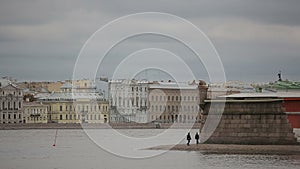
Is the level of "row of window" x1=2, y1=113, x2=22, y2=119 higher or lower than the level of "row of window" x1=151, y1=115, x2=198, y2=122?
higher

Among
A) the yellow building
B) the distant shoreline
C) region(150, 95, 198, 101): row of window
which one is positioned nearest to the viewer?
the distant shoreline

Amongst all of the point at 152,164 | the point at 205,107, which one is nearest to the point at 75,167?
the point at 152,164

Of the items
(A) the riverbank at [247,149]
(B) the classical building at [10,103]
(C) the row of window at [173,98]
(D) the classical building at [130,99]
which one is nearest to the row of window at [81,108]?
(D) the classical building at [130,99]

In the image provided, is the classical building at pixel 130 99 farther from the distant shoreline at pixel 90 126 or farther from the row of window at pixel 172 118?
the distant shoreline at pixel 90 126

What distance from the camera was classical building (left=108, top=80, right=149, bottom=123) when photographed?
115 meters

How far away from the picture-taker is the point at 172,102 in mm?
114125

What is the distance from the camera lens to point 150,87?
116 m

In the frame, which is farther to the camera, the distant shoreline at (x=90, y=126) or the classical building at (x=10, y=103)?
the classical building at (x=10, y=103)

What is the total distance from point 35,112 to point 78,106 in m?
5.17

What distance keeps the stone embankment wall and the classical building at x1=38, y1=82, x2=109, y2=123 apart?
256ft

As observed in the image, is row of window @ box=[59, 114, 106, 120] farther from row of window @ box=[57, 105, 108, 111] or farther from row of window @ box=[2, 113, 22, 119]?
row of window @ box=[2, 113, 22, 119]

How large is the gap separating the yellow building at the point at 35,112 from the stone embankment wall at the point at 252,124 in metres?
79.8

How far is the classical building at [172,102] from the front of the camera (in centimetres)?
11056

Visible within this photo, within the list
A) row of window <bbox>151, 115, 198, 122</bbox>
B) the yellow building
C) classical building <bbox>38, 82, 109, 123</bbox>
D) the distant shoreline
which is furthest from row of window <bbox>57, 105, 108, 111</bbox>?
the distant shoreline
